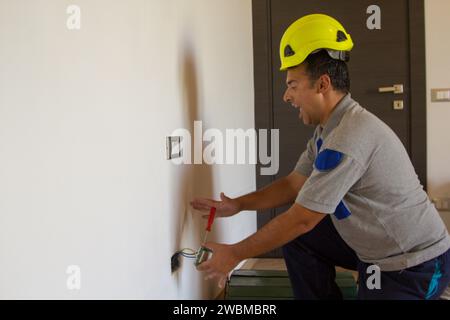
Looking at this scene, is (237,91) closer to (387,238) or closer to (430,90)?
(430,90)

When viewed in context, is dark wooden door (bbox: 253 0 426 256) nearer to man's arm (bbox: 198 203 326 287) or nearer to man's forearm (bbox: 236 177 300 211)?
man's forearm (bbox: 236 177 300 211)

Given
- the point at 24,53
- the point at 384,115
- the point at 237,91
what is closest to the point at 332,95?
the point at 24,53

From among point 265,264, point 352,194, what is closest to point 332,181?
point 352,194

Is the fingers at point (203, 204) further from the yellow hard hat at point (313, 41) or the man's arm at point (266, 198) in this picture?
the yellow hard hat at point (313, 41)

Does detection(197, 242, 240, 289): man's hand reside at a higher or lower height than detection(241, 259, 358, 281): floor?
higher

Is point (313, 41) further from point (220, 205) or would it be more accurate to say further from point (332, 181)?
point (220, 205)

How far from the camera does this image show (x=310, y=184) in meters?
1.41

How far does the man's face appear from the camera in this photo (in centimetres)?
159

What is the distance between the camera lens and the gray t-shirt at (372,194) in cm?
139

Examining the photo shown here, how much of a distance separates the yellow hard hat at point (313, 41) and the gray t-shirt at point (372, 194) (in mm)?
168

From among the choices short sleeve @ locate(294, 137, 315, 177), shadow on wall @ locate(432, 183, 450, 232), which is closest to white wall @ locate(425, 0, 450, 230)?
shadow on wall @ locate(432, 183, 450, 232)

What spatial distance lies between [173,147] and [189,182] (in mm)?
218

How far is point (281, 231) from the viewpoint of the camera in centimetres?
143

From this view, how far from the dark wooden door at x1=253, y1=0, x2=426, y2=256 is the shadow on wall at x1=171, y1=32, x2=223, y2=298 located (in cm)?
131
